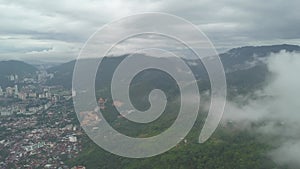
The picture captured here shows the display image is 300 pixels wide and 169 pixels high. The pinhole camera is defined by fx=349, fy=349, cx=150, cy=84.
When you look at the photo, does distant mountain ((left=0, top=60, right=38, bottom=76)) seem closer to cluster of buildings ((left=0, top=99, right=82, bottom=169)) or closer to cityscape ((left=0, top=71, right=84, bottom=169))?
cityscape ((left=0, top=71, right=84, bottom=169))

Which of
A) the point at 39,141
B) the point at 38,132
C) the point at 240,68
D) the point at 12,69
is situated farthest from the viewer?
the point at 12,69

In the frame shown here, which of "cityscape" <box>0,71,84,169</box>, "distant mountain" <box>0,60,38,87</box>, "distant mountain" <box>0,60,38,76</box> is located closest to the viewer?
"cityscape" <box>0,71,84,169</box>

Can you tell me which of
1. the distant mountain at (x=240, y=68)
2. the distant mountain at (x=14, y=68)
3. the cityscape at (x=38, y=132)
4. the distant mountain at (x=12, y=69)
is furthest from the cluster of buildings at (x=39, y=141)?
the distant mountain at (x=14, y=68)

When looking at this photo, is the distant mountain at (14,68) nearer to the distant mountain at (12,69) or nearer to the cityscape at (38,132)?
the distant mountain at (12,69)

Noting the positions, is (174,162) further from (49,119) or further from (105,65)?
(105,65)

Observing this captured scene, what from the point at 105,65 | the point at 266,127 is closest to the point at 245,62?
the point at 105,65

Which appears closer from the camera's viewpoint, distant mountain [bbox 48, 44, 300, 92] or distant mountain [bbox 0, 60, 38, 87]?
distant mountain [bbox 48, 44, 300, 92]

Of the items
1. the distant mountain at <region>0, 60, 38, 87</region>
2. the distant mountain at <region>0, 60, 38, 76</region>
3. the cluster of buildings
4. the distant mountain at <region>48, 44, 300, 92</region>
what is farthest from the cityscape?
the distant mountain at <region>0, 60, 38, 76</region>

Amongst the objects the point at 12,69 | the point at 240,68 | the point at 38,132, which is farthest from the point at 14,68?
the point at 38,132

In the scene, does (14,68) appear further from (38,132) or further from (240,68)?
(38,132)
